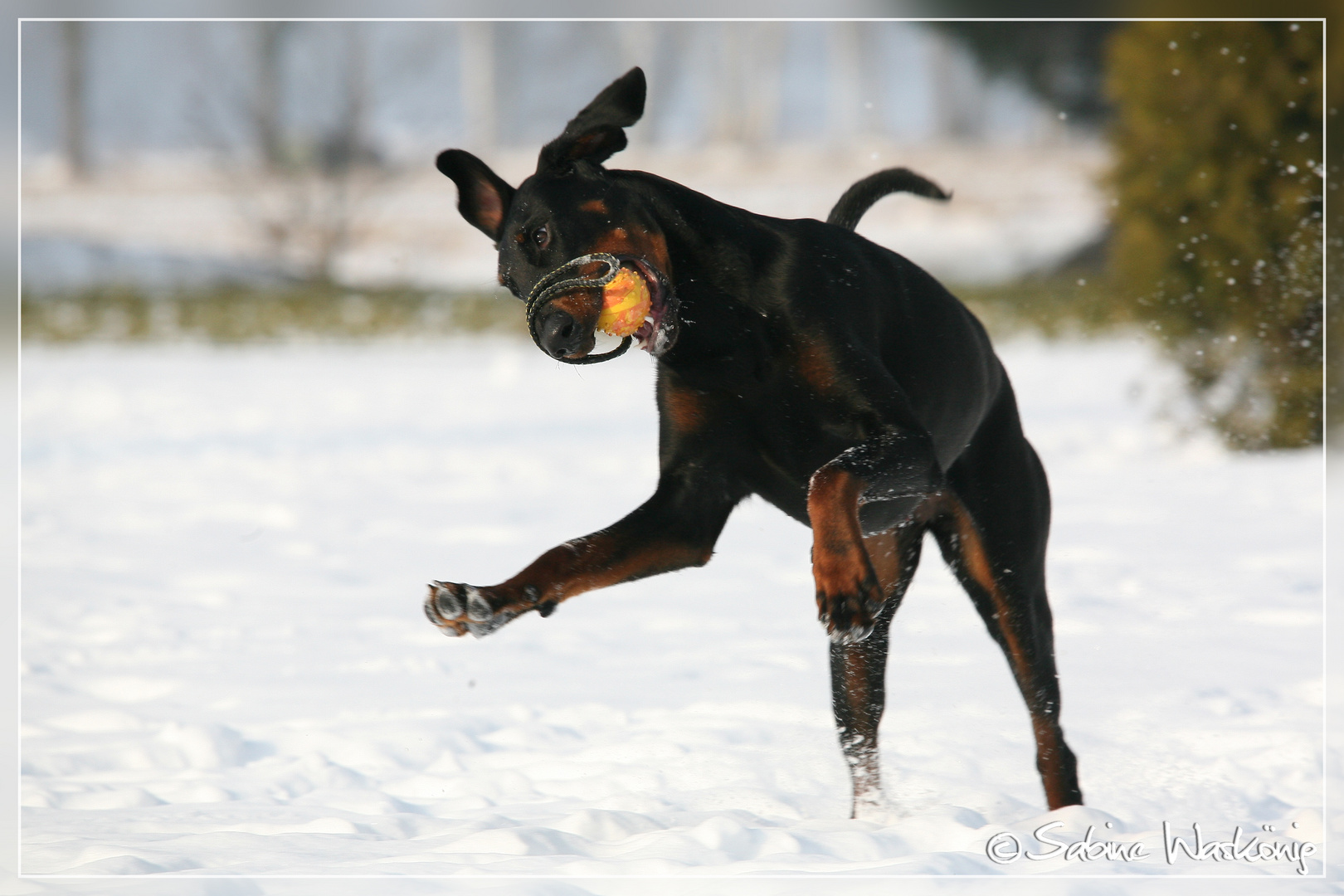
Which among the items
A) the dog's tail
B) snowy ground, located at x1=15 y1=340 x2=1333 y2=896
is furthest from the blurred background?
the dog's tail

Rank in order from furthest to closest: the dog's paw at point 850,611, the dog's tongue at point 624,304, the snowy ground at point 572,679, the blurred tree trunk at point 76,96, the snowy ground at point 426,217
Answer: the snowy ground at point 426,217 → the blurred tree trunk at point 76,96 → the snowy ground at point 572,679 → the dog's tongue at point 624,304 → the dog's paw at point 850,611

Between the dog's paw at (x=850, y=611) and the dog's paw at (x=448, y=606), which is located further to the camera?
the dog's paw at (x=448, y=606)

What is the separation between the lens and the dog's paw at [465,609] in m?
2.18

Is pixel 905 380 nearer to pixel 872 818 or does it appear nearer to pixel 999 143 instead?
pixel 872 818

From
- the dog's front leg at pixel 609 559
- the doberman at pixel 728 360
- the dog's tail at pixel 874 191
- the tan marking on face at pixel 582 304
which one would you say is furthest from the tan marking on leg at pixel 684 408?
the dog's tail at pixel 874 191

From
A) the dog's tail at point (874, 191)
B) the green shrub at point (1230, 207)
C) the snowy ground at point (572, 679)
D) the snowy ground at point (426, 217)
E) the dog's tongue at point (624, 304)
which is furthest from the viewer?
the snowy ground at point (426, 217)

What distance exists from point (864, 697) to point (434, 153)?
682cm

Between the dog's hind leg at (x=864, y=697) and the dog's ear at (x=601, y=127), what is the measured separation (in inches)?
46.6

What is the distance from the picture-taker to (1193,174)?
6.30 m

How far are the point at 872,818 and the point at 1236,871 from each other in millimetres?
794

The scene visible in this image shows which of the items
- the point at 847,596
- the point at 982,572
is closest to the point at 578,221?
the point at 847,596

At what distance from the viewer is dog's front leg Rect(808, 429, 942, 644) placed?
205 cm

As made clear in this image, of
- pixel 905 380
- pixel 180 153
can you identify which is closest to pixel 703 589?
pixel 905 380

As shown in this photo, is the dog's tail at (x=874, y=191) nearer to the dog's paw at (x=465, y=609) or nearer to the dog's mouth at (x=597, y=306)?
the dog's mouth at (x=597, y=306)
